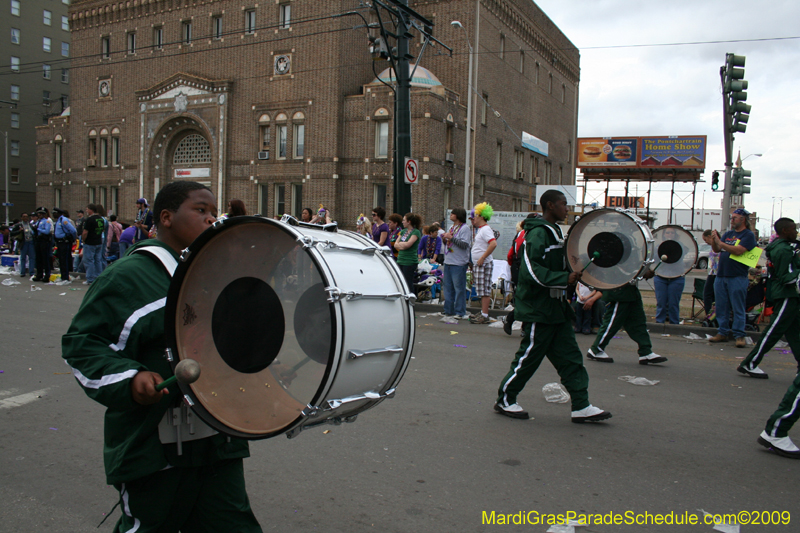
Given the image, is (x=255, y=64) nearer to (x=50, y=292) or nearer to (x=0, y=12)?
(x=50, y=292)

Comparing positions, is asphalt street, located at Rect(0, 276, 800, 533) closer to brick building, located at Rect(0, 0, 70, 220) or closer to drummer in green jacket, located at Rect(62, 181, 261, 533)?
drummer in green jacket, located at Rect(62, 181, 261, 533)

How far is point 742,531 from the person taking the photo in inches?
133

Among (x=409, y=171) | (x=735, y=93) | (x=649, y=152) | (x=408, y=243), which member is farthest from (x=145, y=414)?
(x=649, y=152)

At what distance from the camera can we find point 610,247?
5750mm

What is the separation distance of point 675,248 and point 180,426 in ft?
28.0

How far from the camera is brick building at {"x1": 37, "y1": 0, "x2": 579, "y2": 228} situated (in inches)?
1191

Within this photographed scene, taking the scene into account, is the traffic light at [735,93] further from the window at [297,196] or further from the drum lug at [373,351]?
the window at [297,196]

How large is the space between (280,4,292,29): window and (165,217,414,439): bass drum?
3219 centimetres

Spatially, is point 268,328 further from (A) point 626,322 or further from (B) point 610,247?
(A) point 626,322

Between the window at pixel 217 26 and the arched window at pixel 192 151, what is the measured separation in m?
5.78

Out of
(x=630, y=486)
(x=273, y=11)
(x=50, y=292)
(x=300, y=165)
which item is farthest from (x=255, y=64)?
(x=630, y=486)

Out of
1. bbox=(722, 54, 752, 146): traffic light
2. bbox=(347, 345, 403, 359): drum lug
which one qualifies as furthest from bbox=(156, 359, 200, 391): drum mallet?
bbox=(722, 54, 752, 146): traffic light

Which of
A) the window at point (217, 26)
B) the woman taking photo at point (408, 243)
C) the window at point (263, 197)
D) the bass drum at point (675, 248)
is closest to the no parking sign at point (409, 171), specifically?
the woman taking photo at point (408, 243)

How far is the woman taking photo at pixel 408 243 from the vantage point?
38.4 feet
